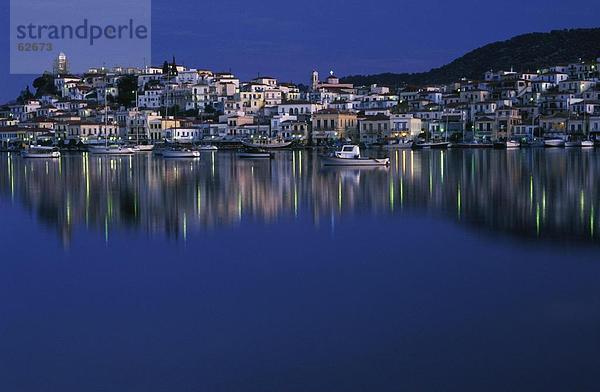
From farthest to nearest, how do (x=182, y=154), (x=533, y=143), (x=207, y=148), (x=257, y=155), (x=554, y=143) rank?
(x=207, y=148), (x=533, y=143), (x=554, y=143), (x=182, y=154), (x=257, y=155)

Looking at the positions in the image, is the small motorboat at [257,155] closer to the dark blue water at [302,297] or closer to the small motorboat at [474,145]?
the small motorboat at [474,145]

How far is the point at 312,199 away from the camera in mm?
17047

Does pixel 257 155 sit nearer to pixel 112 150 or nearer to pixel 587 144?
pixel 112 150

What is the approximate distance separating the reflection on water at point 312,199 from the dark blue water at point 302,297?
5.2 inches

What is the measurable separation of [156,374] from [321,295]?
260 cm

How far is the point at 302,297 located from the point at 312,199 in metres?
9.35

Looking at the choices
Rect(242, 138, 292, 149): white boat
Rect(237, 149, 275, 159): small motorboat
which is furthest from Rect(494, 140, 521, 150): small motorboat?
Rect(237, 149, 275, 159): small motorboat

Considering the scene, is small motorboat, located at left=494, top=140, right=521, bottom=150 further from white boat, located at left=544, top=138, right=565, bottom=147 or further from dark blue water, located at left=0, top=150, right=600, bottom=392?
dark blue water, located at left=0, top=150, right=600, bottom=392

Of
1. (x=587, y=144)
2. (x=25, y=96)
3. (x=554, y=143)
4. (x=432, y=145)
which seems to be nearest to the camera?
(x=587, y=144)

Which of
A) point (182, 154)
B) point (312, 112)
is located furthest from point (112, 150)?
point (312, 112)

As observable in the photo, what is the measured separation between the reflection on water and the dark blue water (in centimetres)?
13

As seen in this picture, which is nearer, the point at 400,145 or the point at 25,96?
the point at 400,145

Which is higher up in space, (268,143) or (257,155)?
(268,143)

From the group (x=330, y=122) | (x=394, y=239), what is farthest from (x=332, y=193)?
(x=330, y=122)
